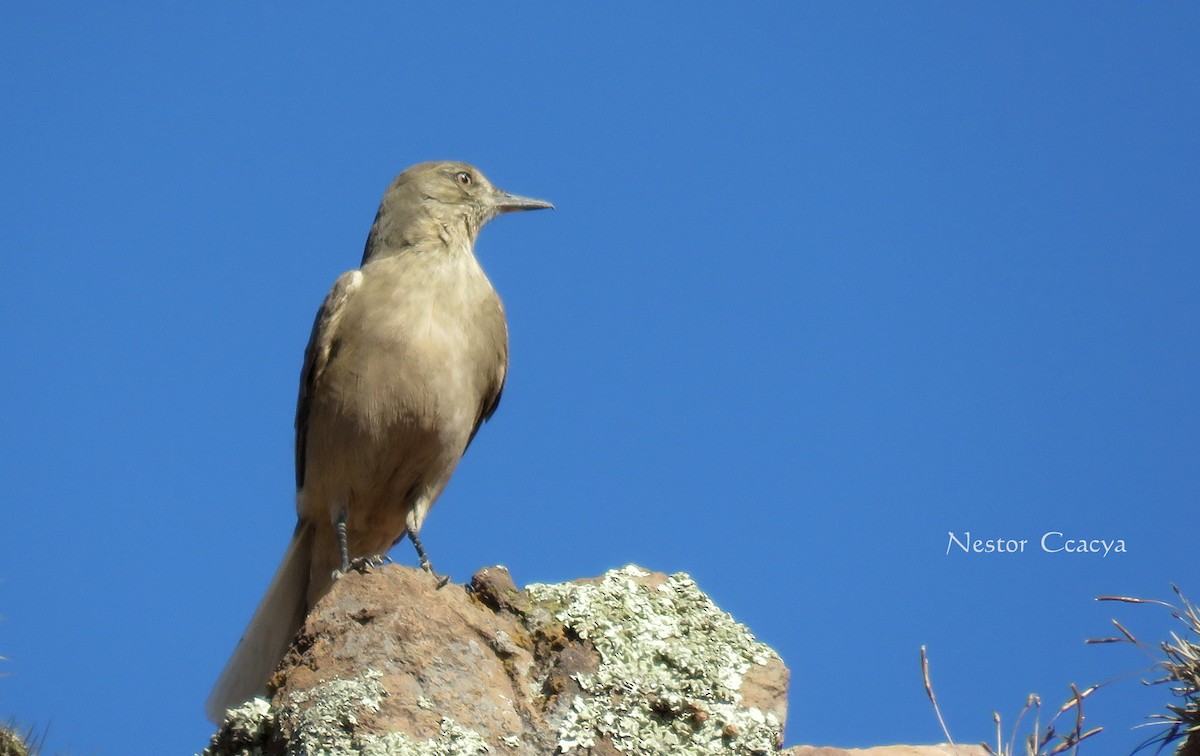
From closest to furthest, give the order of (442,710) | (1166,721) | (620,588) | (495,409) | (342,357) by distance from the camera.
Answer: (442,710) < (1166,721) < (620,588) < (342,357) < (495,409)

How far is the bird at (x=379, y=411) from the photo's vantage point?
6.89 m

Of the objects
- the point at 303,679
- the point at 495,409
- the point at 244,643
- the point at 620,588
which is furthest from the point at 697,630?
the point at 495,409

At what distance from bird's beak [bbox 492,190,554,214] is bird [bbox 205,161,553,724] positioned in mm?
988

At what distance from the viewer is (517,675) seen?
4.30 m

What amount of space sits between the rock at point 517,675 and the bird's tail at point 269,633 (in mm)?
1763

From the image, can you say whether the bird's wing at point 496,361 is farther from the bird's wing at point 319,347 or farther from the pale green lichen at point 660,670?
the pale green lichen at point 660,670

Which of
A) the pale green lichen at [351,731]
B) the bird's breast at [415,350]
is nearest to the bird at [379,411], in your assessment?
the bird's breast at [415,350]

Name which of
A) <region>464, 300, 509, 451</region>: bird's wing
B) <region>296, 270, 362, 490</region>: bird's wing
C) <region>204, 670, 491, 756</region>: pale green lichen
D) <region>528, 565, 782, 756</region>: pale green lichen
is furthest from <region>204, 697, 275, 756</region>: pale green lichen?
<region>464, 300, 509, 451</region>: bird's wing

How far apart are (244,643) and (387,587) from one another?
2.39m

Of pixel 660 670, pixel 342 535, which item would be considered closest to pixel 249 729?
pixel 660 670

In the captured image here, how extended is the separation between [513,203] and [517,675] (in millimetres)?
4873

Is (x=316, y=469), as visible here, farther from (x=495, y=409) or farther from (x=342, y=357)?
(x=495, y=409)

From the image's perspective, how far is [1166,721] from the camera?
14.2ft

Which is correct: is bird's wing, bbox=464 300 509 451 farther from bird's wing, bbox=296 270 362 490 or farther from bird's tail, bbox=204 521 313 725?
bird's tail, bbox=204 521 313 725
